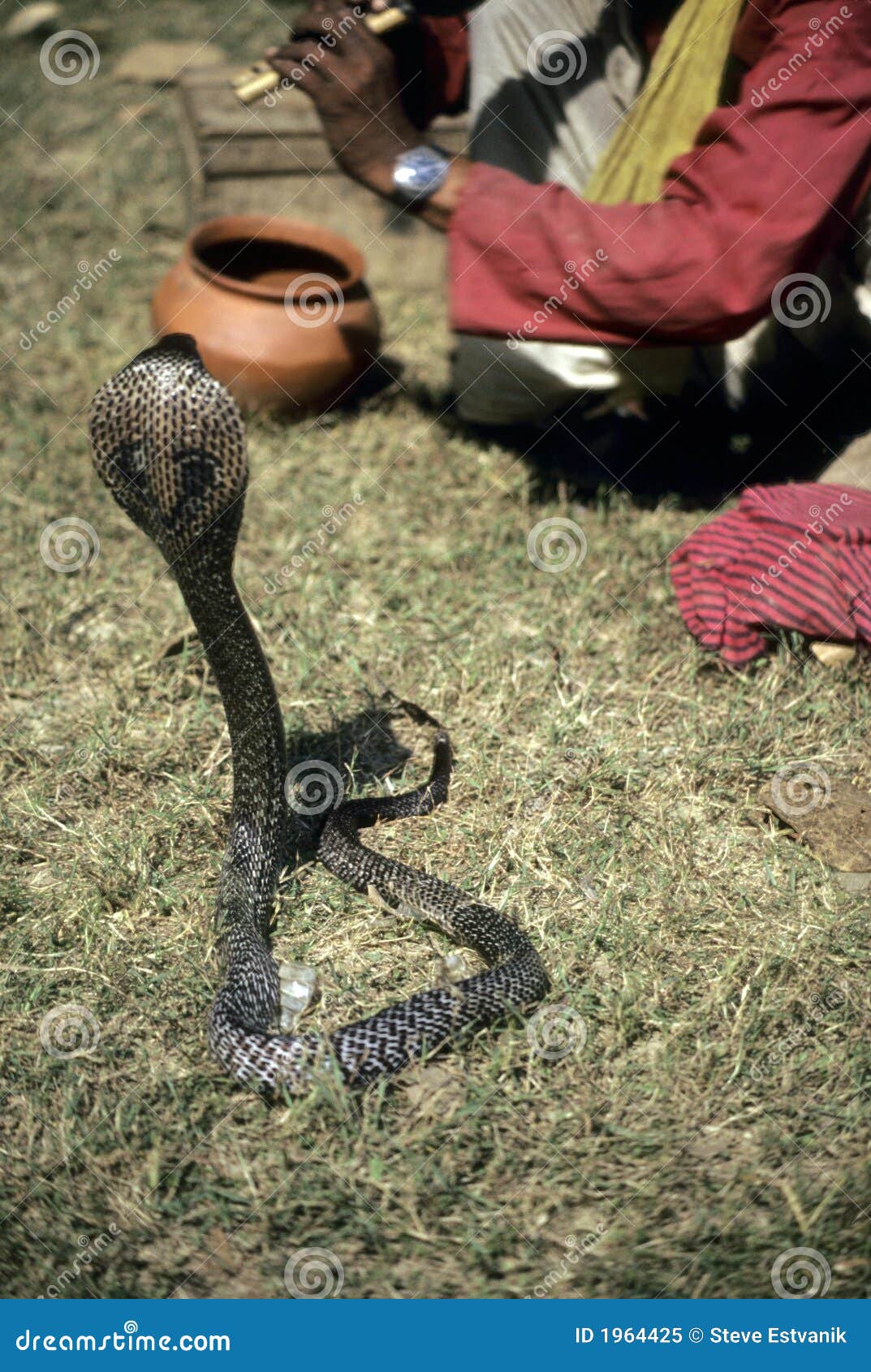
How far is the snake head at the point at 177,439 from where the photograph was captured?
6.44 ft

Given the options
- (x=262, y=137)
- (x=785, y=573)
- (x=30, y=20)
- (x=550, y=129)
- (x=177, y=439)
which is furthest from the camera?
(x=30, y=20)

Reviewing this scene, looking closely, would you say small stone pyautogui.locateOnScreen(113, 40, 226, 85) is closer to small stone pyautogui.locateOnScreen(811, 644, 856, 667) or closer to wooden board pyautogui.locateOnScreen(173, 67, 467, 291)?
wooden board pyautogui.locateOnScreen(173, 67, 467, 291)

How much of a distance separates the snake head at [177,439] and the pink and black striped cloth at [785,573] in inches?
66.2

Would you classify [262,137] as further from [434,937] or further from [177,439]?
[434,937]

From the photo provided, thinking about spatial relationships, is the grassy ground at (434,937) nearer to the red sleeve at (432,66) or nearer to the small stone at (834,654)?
the small stone at (834,654)

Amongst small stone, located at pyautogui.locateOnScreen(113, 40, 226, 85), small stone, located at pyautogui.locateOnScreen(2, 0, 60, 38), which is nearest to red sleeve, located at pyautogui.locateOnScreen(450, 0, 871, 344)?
small stone, located at pyautogui.locateOnScreen(113, 40, 226, 85)

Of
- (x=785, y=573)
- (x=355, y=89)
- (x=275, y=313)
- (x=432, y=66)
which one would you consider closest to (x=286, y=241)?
(x=275, y=313)

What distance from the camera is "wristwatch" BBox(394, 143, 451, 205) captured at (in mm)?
3693

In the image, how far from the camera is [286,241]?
15.5 feet

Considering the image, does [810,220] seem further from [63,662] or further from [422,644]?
[63,662]

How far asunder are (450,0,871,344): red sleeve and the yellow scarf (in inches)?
8.0

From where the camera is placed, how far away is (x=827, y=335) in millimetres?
3855

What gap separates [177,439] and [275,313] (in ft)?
8.51

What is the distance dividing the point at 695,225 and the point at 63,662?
2158 millimetres
